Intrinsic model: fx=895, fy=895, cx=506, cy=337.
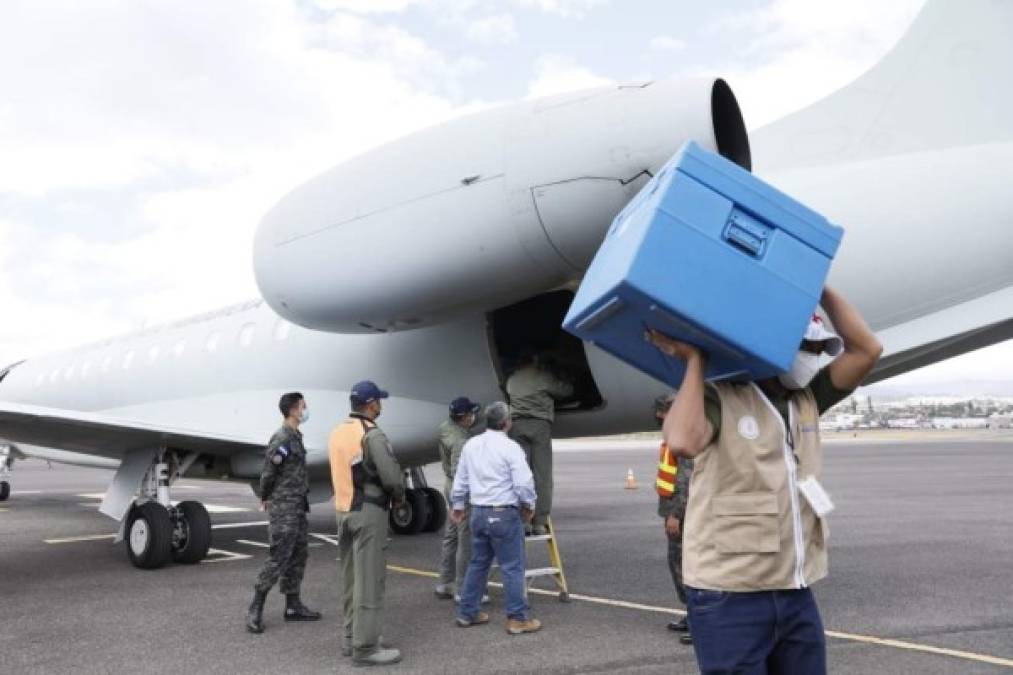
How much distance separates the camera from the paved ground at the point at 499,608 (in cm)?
564

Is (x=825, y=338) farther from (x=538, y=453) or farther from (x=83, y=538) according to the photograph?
(x=83, y=538)

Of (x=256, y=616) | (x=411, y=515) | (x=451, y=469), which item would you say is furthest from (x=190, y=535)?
(x=451, y=469)

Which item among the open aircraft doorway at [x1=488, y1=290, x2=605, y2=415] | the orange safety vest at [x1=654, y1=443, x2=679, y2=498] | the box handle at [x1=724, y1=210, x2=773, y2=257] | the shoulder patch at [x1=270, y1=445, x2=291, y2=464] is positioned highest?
the open aircraft doorway at [x1=488, y1=290, x2=605, y2=415]

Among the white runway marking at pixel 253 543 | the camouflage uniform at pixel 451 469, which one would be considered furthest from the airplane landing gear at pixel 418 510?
the camouflage uniform at pixel 451 469

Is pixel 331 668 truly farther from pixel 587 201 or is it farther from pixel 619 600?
pixel 587 201

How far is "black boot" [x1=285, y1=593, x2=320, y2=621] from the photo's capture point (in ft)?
22.8

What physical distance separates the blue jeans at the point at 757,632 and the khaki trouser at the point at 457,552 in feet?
14.7

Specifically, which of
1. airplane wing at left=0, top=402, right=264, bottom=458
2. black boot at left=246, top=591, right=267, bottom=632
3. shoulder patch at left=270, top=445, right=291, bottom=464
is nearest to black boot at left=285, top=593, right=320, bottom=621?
black boot at left=246, top=591, right=267, bottom=632

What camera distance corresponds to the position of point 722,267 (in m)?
2.46

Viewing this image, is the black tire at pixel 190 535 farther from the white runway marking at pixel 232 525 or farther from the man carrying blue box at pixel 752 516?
the man carrying blue box at pixel 752 516

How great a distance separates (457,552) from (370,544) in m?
1.81

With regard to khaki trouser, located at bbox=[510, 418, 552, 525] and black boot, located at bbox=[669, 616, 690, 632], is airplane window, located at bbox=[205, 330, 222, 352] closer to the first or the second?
khaki trouser, located at bbox=[510, 418, 552, 525]

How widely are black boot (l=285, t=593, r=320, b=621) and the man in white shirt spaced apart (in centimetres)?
119

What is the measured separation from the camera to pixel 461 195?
6.39m
